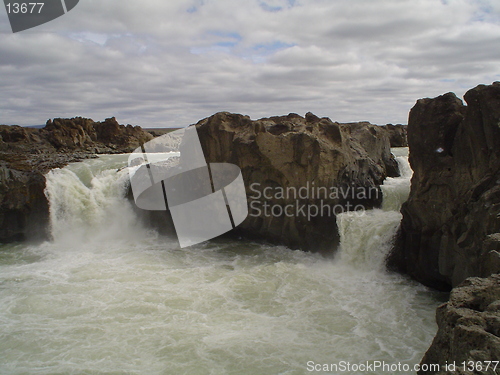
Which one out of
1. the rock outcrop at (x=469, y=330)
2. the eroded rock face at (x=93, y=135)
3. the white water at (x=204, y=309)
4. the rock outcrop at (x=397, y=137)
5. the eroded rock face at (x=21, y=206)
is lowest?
the white water at (x=204, y=309)

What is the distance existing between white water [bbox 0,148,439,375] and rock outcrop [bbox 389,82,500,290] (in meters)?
0.67

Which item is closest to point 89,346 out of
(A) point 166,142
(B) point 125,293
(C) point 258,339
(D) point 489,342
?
(B) point 125,293

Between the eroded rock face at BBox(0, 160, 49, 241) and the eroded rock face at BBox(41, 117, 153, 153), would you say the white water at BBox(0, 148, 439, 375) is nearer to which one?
the eroded rock face at BBox(0, 160, 49, 241)

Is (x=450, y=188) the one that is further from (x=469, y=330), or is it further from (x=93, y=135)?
(x=93, y=135)

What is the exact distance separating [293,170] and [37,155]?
1303 centimetres

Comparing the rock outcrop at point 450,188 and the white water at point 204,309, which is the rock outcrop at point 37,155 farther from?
the rock outcrop at point 450,188

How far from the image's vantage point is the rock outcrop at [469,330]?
125 inches

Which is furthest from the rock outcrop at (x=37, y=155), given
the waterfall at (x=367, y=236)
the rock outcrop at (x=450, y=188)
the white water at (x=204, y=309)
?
the rock outcrop at (x=450, y=188)

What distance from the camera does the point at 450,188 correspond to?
812 centimetres

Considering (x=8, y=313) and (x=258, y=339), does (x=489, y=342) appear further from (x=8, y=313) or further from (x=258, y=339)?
(x=8, y=313)

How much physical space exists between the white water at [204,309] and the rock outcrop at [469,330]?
7.89 ft

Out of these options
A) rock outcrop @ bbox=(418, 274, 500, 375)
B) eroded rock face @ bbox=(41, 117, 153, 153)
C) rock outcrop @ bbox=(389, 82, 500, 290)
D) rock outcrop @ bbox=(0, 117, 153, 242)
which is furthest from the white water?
eroded rock face @ bbox=(41, 117, 153, 153)

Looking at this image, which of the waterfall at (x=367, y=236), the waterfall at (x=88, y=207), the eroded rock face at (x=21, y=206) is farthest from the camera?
the waterfall at (x=88, y=207)

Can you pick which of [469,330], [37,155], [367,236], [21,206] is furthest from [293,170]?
[37,155]
